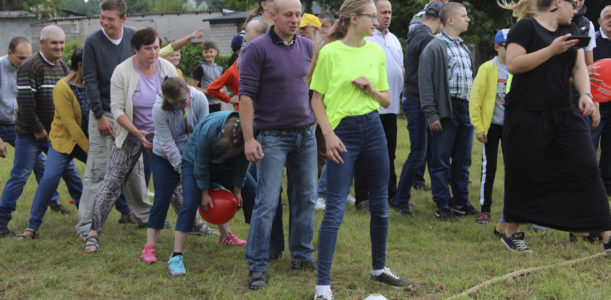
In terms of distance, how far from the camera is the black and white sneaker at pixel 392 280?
4.11 meters

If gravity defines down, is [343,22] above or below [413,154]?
above

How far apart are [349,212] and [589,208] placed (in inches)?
106

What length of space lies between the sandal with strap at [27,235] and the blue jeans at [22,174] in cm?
35

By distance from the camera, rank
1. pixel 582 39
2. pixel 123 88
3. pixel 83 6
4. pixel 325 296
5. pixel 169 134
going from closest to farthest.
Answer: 1. pixel 325 296
2. pixel 582 39
3. pixel 169 134
4. pixel 123 88
5. pixel 83 6

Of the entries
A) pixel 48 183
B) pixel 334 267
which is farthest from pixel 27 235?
pixel 334 267

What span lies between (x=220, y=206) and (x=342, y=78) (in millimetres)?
1475

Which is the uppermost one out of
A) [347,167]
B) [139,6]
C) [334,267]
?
[347,167]

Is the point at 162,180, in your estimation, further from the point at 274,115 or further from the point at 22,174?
the point at 22,174

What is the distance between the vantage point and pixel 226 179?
15.8ft

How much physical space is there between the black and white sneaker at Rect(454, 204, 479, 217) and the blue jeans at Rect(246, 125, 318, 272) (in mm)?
2425

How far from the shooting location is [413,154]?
657 centimetres

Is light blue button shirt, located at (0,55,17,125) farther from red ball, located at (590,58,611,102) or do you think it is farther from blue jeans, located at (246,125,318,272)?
red ball, located at (590,58,611,102)

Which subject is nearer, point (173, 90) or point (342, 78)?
point (342, 78)

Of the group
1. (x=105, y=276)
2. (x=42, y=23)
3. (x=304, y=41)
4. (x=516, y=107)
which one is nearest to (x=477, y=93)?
(x=516, y=107)
